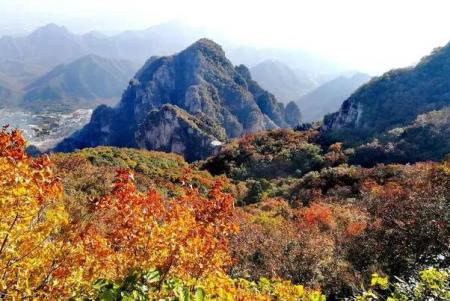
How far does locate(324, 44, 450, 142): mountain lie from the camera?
78.3 m

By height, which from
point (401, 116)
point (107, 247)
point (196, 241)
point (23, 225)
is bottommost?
point (401, 116)

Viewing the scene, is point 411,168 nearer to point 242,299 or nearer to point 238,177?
point 238,177

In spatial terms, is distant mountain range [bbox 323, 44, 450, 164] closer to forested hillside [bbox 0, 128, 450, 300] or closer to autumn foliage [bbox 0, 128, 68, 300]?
forested hillside [bbox 0, 128, 450, 300]

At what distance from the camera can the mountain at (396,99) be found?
3083 inches

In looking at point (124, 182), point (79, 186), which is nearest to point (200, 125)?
point (79, 186)

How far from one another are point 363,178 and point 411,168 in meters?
3.53

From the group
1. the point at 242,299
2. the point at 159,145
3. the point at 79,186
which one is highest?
the point at 242,299

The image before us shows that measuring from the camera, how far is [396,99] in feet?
293

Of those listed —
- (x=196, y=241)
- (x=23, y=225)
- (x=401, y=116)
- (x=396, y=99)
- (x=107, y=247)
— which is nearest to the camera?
(x=23, y=225)

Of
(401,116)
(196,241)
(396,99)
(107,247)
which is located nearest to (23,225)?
(196,241)

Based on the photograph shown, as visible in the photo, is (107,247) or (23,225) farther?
(107,247)

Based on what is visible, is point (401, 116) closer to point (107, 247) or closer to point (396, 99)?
point (396, 99)

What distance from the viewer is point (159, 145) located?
133125 millimetres

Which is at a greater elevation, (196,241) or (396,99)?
(196,241)
